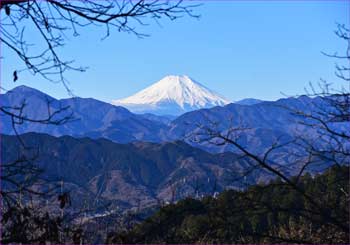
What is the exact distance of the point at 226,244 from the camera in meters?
4.32

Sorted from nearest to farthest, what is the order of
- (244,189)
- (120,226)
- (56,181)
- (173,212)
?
Result: 1. (173,212)
2. (244,189)
3. (56,181)
4. (120,226)

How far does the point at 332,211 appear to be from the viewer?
3775mm

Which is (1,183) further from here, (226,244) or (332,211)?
(332,211)

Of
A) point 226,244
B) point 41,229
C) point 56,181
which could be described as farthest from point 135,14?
point 226,244

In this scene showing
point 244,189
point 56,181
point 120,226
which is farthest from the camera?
point 120,226

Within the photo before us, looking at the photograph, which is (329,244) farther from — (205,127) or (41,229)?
(41,229)

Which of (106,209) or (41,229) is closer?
(41,229)

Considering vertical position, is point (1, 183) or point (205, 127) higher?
point (205, 127)

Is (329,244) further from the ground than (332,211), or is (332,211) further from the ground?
(332,211)

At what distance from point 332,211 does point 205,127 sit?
3.73 feet

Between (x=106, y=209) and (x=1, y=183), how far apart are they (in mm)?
1168

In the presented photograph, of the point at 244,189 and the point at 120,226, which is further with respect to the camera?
the point at 120,226

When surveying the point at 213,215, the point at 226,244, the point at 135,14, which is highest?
the point at 135,14

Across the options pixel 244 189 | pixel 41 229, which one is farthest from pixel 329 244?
pixel 41 229
